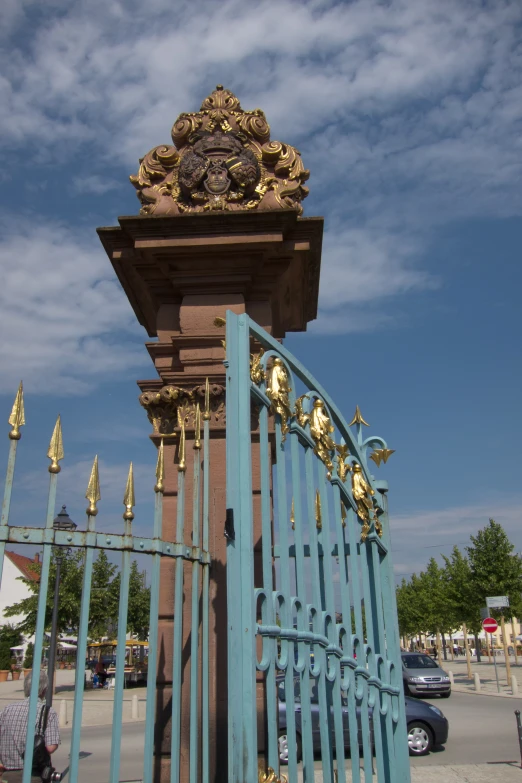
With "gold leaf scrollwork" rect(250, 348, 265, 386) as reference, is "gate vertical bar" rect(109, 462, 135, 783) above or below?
below

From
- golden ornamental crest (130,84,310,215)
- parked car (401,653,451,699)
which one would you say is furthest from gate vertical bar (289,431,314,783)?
parked car (401,653,451,699)

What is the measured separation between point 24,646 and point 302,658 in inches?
1574

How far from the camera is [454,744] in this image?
40.3 feet

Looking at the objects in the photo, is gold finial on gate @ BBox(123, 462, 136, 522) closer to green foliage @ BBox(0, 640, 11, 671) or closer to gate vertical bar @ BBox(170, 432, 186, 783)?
gate vertical bar @ BBox(170, 432, 186, 783)

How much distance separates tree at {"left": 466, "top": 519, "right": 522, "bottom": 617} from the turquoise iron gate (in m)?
23.5

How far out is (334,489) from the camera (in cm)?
343

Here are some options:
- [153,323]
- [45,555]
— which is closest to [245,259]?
[153,323]

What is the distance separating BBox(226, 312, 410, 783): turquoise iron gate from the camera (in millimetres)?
2289

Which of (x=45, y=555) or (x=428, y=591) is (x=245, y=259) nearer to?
(x=45, y=555)

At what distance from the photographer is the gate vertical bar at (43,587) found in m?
1.85

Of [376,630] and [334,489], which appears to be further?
[376,630]

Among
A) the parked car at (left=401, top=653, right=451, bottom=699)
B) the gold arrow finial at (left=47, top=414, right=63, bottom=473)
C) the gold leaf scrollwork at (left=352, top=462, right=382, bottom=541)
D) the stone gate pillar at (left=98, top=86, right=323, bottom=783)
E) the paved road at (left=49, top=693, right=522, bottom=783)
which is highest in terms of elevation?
the stone gate pillar at (left=98, top=86, right=323, bottom=783)

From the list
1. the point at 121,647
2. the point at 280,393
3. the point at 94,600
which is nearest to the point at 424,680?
the point at 94,600

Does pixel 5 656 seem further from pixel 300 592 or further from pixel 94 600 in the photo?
pixel 300 592
